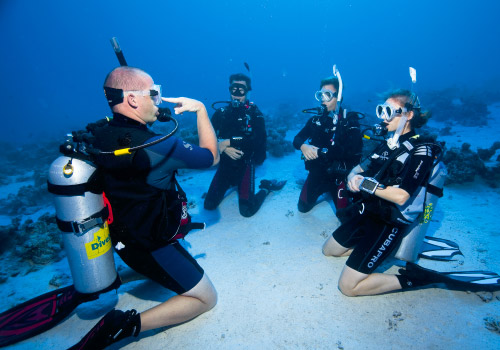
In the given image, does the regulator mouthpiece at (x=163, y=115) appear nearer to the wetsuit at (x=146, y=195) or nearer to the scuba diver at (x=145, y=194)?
the scuba diver at (x=145, y=194)

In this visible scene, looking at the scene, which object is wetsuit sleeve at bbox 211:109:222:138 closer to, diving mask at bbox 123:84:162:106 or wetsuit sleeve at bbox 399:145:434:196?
diving mask at bbox 123:84:162:106

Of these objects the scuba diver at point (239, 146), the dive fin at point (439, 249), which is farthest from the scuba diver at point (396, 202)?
the scuba diver at point (239, 146)

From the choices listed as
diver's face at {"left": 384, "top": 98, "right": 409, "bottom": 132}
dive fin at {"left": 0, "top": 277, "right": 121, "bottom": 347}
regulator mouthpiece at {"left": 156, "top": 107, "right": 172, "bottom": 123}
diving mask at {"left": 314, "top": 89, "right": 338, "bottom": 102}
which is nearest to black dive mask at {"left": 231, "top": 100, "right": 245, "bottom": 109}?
diving mask at {"left": 314, "top": 89, "right": 338, "bottom": 102}

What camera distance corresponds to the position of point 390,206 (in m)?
2.93

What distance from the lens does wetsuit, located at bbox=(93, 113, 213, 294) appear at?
2219 mm

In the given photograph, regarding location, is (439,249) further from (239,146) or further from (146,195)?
(146,195)

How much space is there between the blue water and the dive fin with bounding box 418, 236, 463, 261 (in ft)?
295

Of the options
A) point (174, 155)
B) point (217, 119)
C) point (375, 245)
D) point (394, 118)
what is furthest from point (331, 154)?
point (174, 155)

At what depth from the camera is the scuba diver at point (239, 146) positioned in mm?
5973

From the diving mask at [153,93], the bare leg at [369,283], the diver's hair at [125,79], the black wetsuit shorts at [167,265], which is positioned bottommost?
the bare leg at [369,283]

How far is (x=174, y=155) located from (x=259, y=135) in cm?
423

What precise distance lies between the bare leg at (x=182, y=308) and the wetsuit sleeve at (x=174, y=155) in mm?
1530

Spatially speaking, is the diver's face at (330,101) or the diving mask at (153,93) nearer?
the diving mask at (153,93)

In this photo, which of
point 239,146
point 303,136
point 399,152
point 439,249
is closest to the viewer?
point 399,152
